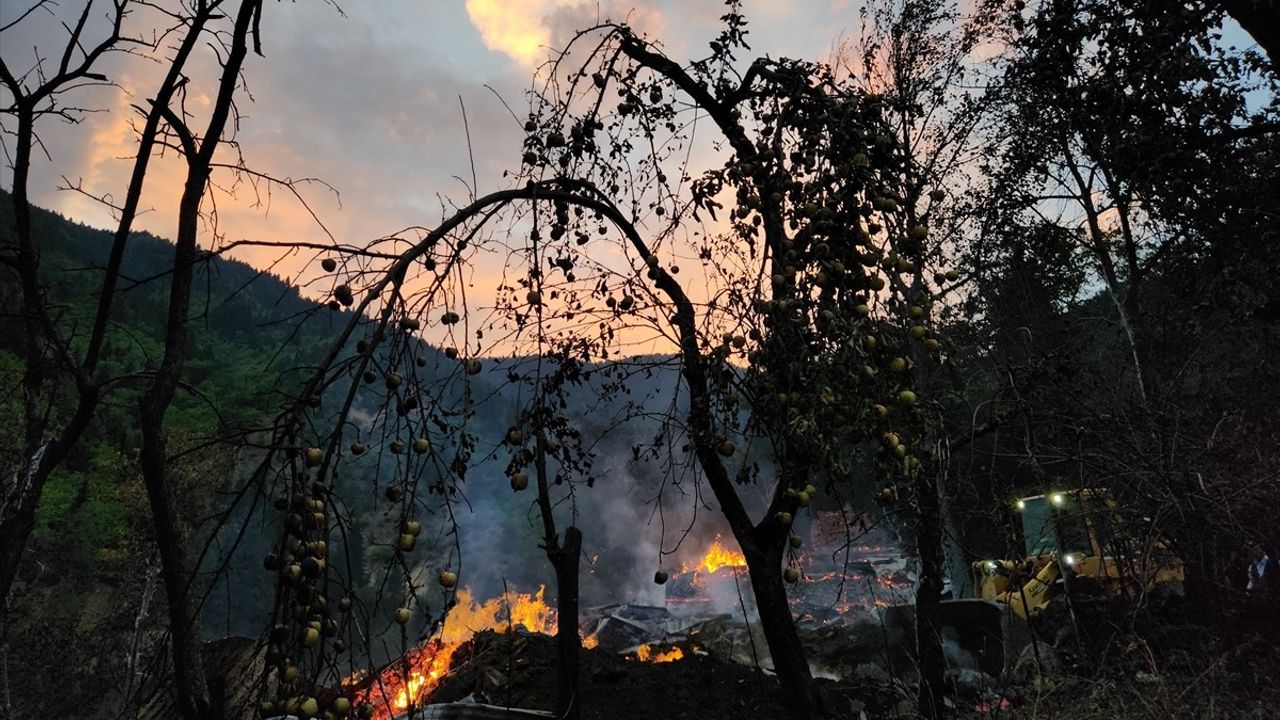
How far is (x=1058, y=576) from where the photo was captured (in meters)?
9.80

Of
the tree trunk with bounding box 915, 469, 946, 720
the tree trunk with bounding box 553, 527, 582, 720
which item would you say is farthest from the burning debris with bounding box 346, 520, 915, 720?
the tree trunk with bounding box 553, 527, 582, 720

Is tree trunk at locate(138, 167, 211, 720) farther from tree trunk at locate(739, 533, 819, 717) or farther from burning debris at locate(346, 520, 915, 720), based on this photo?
tree trunk at locate(739, 533, 819, 717)

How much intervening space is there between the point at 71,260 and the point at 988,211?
62202 mm

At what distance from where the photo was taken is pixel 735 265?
5535 millimetres

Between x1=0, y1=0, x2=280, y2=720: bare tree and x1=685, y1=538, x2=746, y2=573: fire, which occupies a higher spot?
x1=0, y1=0, x2=280, y2=720: bare tree

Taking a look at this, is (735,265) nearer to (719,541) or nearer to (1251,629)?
(1251,629)

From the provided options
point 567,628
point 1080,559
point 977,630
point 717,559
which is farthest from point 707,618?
point 567,628

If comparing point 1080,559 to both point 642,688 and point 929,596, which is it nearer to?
point 929,596

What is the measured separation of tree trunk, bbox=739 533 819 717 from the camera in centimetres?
540

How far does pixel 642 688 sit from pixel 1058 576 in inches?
288

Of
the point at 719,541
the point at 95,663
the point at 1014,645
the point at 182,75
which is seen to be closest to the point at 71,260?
the point at 95,663

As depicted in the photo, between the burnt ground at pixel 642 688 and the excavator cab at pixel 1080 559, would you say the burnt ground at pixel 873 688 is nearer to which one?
the burnt ground at pixel 642 688

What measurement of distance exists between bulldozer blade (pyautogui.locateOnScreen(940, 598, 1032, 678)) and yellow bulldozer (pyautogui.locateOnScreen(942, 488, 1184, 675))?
0.05ft

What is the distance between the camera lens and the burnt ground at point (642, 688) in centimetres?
578
